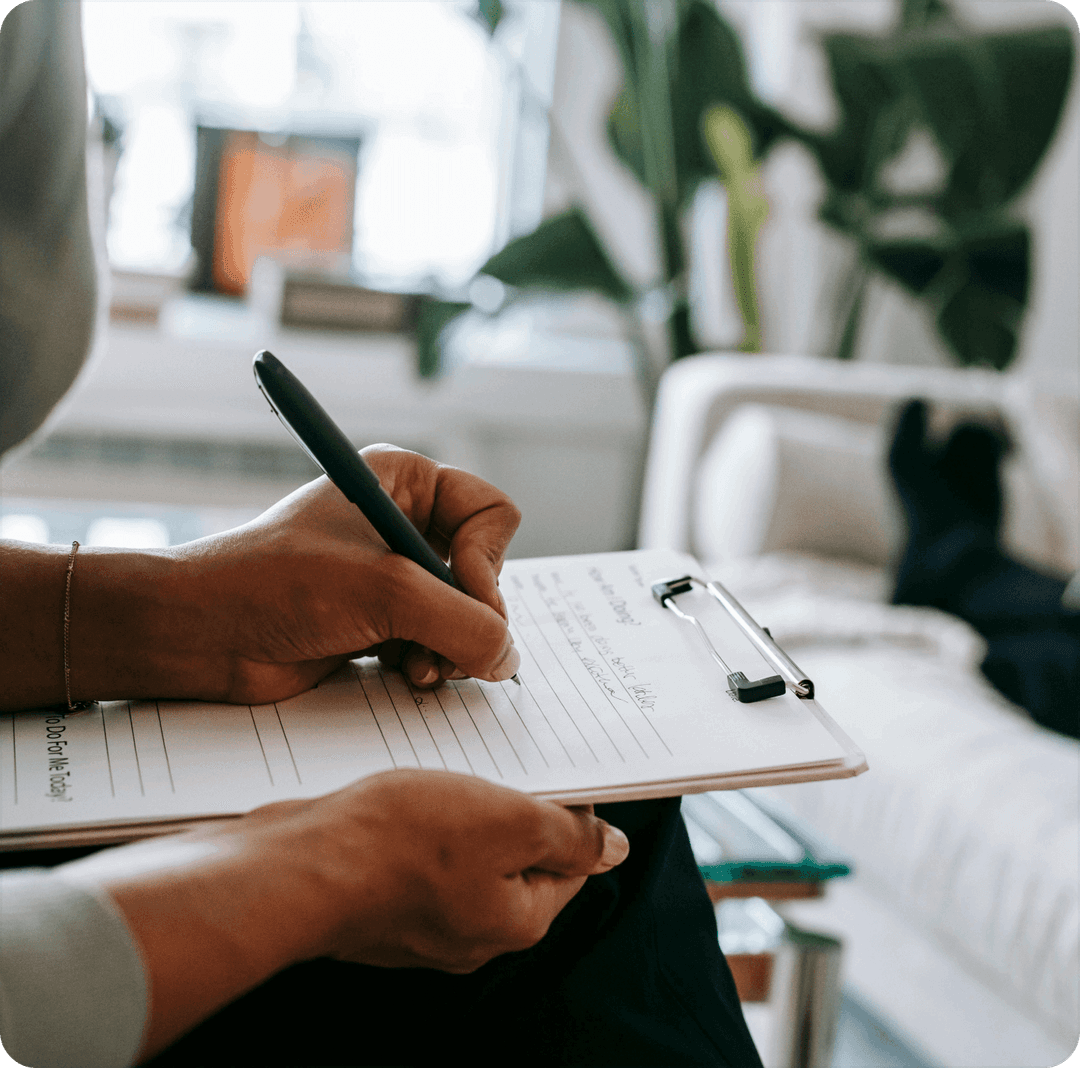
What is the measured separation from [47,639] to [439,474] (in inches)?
7.9

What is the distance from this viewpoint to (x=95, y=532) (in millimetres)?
1388

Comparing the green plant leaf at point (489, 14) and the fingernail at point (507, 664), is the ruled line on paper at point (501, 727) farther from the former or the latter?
the green plant leaf at point (489, 14)

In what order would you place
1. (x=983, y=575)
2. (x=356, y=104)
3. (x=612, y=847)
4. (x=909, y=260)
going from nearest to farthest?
(x=612, y=847)
(x=983, y=575)
(x=909, y=260)
(x=356, y=104)

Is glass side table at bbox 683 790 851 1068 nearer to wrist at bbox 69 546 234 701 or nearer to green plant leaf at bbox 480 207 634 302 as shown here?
wrist at bbox 69 546 234 701

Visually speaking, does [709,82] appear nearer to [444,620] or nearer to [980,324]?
[980,324]

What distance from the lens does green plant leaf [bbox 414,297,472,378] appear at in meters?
1.95

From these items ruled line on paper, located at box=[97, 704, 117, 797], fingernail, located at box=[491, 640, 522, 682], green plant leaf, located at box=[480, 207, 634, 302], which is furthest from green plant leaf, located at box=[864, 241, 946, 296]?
ruled line on paper, located at box=[97, 704, 117, 797]

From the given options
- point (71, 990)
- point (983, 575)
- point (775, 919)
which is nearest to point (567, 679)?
point (71, 990)

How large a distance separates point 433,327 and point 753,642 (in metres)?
1.54

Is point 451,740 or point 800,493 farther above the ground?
point 451,740

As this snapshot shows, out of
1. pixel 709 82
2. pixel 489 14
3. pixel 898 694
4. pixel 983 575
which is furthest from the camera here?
pixel 709 82

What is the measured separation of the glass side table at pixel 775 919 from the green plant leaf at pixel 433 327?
4.29ft

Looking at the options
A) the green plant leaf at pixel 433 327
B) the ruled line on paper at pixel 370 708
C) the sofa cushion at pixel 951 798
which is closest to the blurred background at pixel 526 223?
the green plant leaf at pixel 433 327

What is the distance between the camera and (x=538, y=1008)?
0.42 metres
